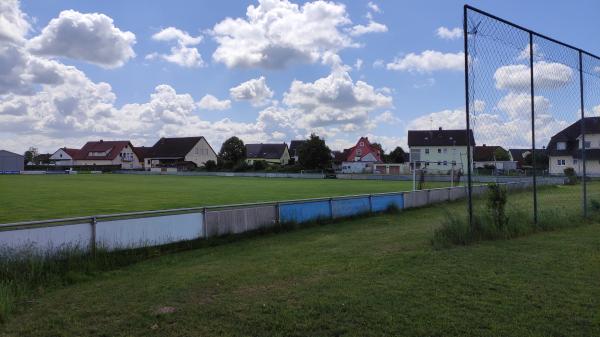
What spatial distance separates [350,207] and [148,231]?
7.78 metres

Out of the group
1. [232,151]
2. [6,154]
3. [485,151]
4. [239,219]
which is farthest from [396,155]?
[239,219]

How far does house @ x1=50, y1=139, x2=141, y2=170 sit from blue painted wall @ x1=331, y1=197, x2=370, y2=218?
3824 inches

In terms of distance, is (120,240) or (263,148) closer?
Result: (120,240)

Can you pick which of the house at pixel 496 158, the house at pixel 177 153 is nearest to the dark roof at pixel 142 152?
the house at pixel 177 153

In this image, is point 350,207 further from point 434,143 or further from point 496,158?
point 434,143

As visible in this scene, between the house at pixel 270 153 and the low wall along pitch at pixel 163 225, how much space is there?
9292 cm

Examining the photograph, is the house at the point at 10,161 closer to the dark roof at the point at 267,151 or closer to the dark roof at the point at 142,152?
the dark roof at the point at 142,152

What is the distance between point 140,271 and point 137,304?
7.53 feet

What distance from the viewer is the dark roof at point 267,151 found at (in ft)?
359

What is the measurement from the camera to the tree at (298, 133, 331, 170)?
73.6 metres

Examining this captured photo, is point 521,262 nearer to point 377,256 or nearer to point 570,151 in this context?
point 377,256

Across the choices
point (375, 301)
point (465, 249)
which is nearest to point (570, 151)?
point (465, 249)

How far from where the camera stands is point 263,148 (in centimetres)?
11250

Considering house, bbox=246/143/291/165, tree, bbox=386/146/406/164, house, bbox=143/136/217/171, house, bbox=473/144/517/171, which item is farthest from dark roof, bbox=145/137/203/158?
house, bbox=473/144/517/171
